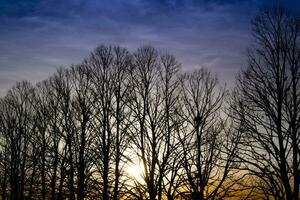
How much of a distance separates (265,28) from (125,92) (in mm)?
8271

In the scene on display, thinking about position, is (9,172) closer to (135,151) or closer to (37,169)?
(37,169)

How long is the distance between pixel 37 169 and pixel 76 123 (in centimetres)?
661

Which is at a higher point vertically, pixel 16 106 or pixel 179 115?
pixel 16 106

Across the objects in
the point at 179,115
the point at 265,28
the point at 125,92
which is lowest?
the point at 179,115

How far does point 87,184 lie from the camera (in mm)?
19938

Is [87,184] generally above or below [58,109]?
below

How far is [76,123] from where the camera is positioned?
70.6ft

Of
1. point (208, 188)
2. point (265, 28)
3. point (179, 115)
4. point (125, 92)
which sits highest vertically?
point (265, 28)

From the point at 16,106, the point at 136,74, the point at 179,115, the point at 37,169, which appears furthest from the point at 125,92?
the point at 16,106

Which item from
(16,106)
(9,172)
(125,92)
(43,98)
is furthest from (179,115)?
(9,172)

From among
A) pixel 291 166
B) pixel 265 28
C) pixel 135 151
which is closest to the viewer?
pixel 291 166

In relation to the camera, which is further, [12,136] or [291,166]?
[12,136]

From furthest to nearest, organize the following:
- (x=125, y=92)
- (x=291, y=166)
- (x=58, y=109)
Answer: (x=58, y=109) → (x=125, y=92) → (x=291, y=166)

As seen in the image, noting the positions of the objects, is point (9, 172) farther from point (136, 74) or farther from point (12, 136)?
point (136, 74)
